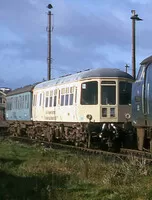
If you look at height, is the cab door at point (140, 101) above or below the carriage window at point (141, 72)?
below

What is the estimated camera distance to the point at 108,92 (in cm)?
2219

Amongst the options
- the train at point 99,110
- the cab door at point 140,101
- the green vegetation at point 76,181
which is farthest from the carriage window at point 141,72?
the green vegetation at point 76,181

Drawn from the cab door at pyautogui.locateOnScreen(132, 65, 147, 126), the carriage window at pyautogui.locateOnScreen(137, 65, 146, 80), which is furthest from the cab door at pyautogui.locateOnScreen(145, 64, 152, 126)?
the carriage window at pyautogui.locateOnScreen(137, 65, 146, 80)

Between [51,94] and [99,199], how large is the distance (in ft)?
63.2

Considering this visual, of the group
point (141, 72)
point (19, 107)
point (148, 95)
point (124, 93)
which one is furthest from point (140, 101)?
point (19, 107)

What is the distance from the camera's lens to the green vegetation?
29.1 ft

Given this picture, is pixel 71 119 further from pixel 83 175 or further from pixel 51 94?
pixel 83 175

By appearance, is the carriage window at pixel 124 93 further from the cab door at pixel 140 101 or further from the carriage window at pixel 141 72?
the carriage window at pixel 141 72

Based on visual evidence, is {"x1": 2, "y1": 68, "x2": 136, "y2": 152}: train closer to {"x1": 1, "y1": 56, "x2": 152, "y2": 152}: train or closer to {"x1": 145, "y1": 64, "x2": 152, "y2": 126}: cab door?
{"x1": 1, "y1": 56, "x2": 152, "y2": 152}: train

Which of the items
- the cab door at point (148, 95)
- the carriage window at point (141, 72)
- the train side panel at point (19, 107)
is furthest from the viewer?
the train side panel at point (19, 107)

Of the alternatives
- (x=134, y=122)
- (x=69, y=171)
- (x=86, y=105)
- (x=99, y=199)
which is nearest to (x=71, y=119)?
(x=86, y=105)

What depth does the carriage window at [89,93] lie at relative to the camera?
72.6ft

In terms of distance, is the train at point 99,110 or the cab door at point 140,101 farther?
the train at point 99,110

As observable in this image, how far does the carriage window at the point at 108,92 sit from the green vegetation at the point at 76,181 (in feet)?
28.6
